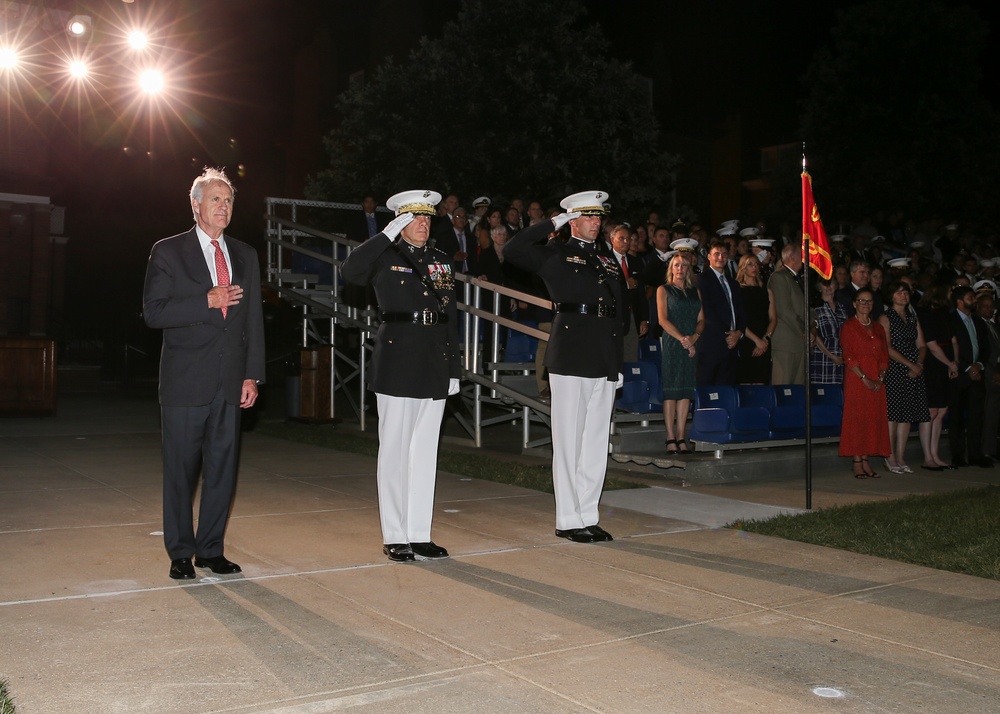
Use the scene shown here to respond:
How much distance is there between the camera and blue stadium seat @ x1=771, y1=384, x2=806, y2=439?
33.8 ft

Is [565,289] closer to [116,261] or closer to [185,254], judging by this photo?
[185,254]

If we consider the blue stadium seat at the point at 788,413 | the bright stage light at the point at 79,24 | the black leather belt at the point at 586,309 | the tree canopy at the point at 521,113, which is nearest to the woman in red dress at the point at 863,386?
the blue stadium seat at the point at 788,413

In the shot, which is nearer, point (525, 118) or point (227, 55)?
point (525, 118)

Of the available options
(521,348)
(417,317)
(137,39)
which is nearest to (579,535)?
(417,317)

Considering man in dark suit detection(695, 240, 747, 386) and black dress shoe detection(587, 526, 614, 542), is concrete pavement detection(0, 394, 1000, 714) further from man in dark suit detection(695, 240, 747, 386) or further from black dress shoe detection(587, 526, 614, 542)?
man in dark suit detection(695, 240, 747, 386)

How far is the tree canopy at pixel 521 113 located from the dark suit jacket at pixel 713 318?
14.4 meters

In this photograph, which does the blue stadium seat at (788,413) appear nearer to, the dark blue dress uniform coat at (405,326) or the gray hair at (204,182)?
the dark blue dress uniform coat at (405,326)

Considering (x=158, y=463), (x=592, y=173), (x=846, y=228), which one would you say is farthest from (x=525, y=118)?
(x=158, y=463)

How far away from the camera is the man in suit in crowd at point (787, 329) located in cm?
1116

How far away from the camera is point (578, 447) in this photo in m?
6.91

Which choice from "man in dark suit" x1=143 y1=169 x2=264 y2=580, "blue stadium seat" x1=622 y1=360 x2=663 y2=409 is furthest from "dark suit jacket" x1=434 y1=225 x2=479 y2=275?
"man in dark suit" x1=143 y1=169 x2=264 y2=580

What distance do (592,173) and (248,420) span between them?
14.5 m

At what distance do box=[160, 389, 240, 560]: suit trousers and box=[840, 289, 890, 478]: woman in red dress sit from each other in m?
6.54

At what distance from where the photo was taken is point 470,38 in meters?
25.4
